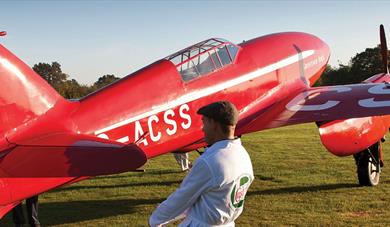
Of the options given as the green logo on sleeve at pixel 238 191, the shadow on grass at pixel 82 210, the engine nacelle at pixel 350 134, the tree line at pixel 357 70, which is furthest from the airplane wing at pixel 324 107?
the tree line at pixel 357 70

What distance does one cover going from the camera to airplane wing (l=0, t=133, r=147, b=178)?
13.9 ft

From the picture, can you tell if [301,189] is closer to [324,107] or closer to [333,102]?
[324,107]

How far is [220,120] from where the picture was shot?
276cm

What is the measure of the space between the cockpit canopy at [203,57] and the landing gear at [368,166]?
123 inches

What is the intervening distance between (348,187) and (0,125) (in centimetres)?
617

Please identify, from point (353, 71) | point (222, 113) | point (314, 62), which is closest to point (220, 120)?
point (222, 113)

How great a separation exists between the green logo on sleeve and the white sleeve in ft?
0.59

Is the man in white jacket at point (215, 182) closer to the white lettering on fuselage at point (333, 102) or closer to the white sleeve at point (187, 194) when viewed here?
the white sleeve at point (187, 194)

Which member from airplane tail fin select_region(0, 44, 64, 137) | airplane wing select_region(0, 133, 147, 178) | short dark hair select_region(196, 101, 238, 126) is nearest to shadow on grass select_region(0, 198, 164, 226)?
airplane tail fin select_region(0, 44, 64, 137)

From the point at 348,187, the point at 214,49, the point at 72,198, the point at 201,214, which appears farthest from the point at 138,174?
the point at 201,214

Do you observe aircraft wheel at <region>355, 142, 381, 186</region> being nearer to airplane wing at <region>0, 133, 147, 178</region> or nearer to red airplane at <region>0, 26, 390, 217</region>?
red airplane at <region>0, 26, 390, 217</region>

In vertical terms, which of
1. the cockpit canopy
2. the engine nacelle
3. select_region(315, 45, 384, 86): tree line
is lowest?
select_region(315, 45, 384, 86): tree line

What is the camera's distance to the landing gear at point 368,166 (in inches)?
335

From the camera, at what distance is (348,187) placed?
851 centimetres
